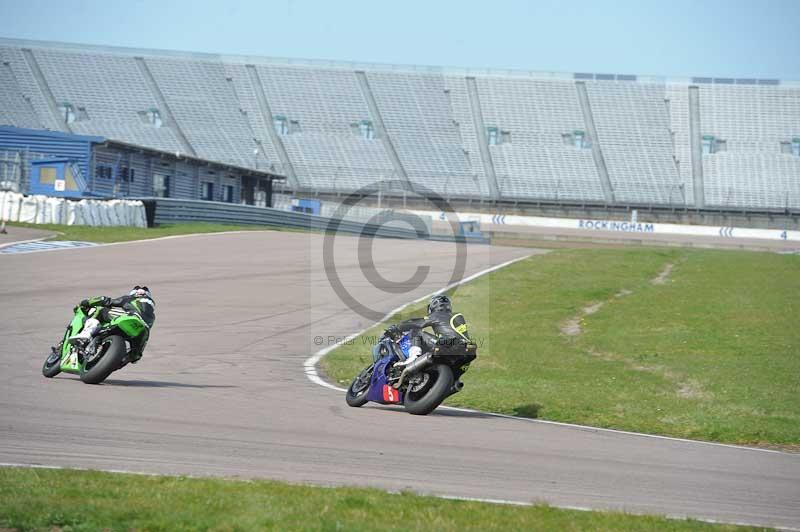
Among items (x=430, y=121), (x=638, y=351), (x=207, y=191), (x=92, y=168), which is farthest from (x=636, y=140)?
(x=638, y=351)

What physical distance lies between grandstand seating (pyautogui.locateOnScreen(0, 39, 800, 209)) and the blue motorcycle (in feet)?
199

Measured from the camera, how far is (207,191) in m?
59.6

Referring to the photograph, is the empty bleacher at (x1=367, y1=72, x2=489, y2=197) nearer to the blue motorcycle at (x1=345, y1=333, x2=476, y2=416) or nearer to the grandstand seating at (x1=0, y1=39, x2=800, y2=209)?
the grandstand seating at (x1=0, y1=39, x2=800, y2=209)

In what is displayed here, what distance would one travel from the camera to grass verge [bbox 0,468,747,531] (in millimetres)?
5961

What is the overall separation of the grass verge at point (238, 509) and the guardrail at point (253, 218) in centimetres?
3591

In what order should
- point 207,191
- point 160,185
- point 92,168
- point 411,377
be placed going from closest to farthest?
1. point 411,377
2. point 92,168
3. point 160,185
4. point 207,191

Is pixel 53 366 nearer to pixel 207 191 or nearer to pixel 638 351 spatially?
pixel 638 351

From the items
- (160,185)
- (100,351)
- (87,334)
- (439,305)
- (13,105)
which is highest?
(13,105)

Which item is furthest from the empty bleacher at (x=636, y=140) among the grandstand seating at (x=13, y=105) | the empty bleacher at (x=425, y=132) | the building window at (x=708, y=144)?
the grandstand seating at (x=13, y=105)

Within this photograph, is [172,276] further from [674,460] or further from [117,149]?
[117,149]

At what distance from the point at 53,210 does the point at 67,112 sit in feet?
115

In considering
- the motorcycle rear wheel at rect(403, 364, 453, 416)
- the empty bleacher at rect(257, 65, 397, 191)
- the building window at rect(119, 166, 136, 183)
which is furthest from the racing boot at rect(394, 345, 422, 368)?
the empty bleacher at rect(257, 65, 397, 191)

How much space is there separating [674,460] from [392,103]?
233 feet

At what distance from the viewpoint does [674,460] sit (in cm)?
934
